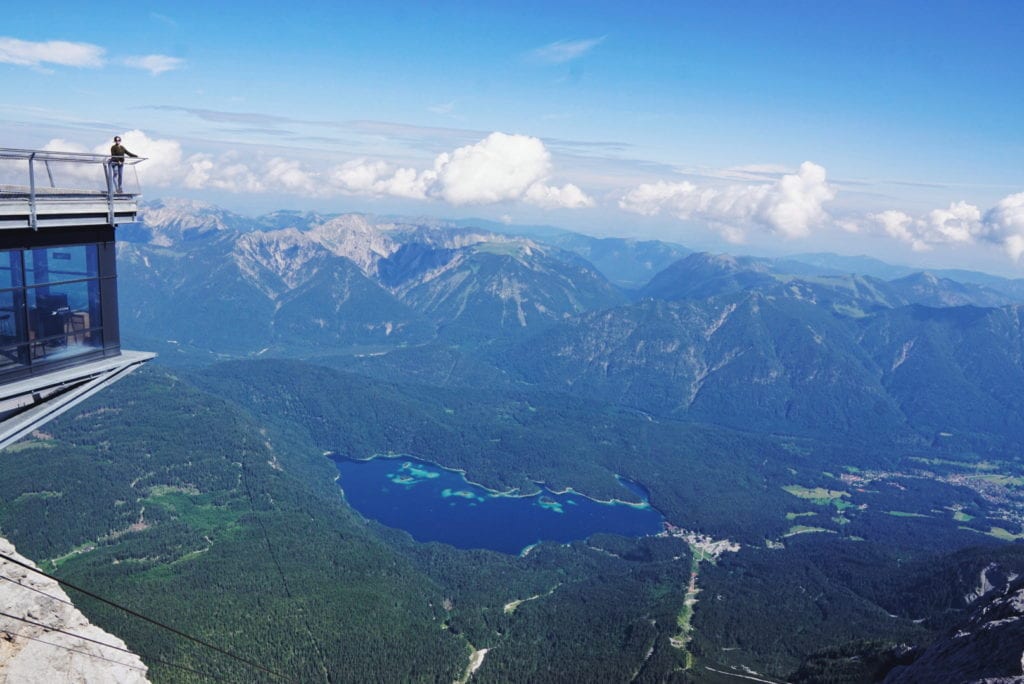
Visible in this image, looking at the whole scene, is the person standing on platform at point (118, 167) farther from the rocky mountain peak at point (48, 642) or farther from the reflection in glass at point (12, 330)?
the rocky mountain peak at point (48, 642)

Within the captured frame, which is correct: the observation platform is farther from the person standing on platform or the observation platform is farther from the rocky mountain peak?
the rocky mountain peak

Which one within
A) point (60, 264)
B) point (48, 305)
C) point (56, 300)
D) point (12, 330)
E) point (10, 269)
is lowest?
point (12, 330)

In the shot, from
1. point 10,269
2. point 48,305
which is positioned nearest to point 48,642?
point 48,305

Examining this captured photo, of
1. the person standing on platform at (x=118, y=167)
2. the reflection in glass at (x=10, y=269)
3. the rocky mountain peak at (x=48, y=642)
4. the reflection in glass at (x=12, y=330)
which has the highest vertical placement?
the person standing on platform at (x=118, y=167)

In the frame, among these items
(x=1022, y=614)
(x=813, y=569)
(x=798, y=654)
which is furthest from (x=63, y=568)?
(x=813, y=569)

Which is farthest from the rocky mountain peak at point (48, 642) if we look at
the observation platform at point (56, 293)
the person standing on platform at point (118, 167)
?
the person standing on platform at point (118, 167)

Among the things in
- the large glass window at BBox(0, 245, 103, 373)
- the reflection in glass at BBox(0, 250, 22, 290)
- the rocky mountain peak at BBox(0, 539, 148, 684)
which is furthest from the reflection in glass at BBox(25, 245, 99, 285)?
the rocky mountain peak at BBox(0, 539, 148, 684)

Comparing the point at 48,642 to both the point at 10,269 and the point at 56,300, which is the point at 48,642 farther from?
the point at 10,269

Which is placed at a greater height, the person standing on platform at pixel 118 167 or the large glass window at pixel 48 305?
the person standing on platform at pixel 118 167

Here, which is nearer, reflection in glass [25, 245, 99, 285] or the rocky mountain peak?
reflection in glass [25, 245, 99, 285]
